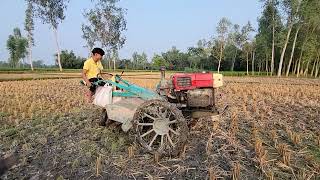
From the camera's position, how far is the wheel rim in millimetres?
5055

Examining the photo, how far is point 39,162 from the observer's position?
4762 mm

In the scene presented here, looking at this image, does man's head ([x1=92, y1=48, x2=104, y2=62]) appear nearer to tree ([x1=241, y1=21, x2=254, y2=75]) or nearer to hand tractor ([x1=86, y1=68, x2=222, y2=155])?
hand tractor ([x1=86, y1=68, x2=222, y2=155])

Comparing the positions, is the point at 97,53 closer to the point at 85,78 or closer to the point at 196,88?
the point at 85,78

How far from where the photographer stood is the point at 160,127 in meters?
5.19

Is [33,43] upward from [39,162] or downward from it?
upward

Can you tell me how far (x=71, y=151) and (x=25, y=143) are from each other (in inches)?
39.5

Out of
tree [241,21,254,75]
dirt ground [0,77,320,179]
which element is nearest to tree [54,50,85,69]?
tree [241,21,254,75]

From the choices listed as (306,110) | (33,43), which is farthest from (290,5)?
(33,43)

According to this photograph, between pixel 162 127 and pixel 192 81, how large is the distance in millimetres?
1019

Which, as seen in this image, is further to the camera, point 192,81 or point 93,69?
point 93,69

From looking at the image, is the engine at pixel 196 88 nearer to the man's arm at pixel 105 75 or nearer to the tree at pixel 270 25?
the man's arm at pixel 105 75

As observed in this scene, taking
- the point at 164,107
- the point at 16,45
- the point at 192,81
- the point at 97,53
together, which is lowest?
the point at 164,107

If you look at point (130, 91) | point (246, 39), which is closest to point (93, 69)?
point (130, 91)

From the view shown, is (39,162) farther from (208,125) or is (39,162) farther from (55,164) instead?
(208,125)
